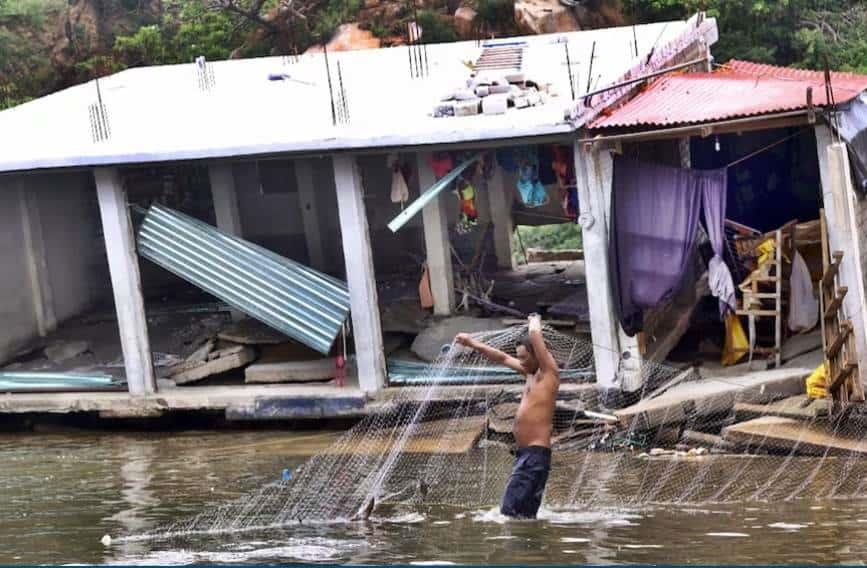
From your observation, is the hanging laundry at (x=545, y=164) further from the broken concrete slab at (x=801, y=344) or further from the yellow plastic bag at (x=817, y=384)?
the yellow plastic bag at (x=817, y=384)

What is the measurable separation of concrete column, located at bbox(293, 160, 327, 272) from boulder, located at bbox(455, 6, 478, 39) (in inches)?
256

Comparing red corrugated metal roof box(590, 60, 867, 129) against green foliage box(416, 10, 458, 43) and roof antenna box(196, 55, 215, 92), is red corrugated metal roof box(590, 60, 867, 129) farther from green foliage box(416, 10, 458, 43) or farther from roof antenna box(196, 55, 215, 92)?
green foliage box(416, 10, 458, 43)

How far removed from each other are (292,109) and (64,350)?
427 centimetres

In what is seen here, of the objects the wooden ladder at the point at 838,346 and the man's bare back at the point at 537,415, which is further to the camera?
the wooden ladder at the point at 838,346

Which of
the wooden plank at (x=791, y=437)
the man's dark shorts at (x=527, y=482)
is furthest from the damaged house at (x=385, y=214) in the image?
the man's dark shorts at (x=527, y=482)

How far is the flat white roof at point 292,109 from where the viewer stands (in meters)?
14.6

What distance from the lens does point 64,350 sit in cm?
1786

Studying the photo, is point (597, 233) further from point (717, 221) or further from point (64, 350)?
point (64, 350)

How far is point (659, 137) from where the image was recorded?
1363 cm

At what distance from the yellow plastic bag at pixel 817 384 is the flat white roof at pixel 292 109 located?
331 centimetres

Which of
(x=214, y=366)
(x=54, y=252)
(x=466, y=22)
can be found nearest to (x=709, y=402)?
(x=214, y=366)

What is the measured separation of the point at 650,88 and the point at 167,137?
5.45 m

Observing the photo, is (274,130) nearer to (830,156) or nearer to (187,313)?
(187,313)

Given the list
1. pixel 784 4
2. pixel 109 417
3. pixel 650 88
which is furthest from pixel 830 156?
pixel 784 4
